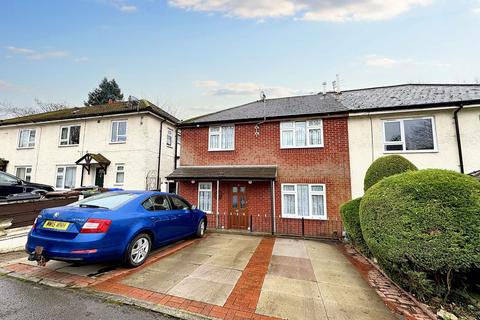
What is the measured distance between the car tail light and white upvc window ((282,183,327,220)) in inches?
300

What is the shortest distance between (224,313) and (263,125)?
894 centimetres

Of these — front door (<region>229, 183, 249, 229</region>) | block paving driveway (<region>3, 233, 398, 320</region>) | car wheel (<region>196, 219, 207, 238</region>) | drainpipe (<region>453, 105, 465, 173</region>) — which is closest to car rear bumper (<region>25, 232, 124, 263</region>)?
block paving driveway (<region>3, 233, 398, 320</region>)

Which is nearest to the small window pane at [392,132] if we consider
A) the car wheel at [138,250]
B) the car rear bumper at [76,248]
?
the car wheel at [138,250]

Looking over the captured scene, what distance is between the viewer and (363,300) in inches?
131

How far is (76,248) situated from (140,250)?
49.0 inches

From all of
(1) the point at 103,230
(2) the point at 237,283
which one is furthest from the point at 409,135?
(1) the point at 103,230

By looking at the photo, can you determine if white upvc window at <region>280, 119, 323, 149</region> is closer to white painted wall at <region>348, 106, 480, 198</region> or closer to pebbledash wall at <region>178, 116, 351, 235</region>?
pebbledash wall at <region>178, 116, 351, 235</region>

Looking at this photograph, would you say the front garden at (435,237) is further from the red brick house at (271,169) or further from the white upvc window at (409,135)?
the white upvc window at (409,135)

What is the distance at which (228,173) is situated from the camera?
9.91m

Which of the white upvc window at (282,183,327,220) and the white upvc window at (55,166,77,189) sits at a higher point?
the white upvc window at (55,166,77,189)

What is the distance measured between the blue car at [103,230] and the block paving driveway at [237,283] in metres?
0.42

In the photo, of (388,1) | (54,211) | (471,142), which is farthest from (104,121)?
(471,142)

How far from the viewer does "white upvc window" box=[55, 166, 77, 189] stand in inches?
541

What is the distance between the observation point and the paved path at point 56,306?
256cm
